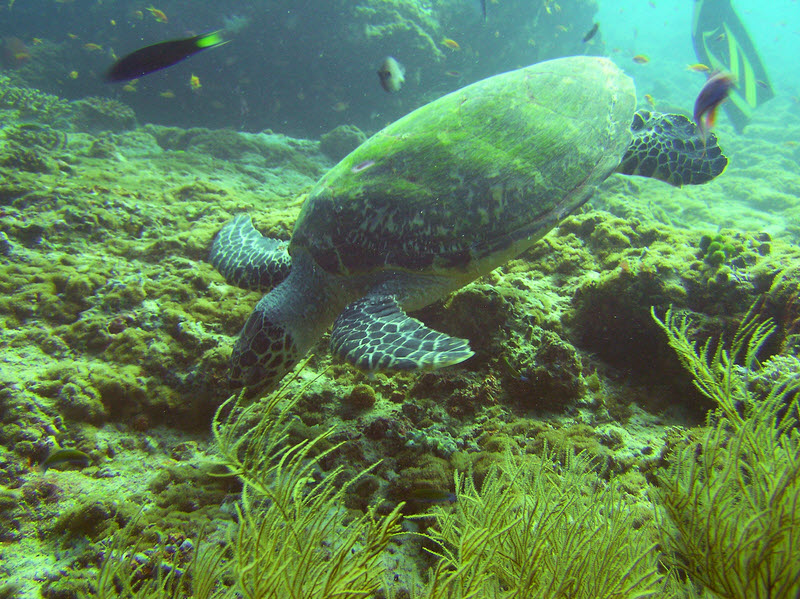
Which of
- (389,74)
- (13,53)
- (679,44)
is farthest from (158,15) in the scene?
(679,44)

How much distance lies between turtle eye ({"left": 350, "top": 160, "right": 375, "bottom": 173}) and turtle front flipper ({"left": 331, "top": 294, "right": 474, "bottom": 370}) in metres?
1.17

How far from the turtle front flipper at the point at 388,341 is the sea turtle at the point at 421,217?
13 millimetres

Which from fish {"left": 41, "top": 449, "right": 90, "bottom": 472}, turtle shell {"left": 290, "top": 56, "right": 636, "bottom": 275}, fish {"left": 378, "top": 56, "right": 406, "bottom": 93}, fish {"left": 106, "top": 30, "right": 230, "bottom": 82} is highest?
fish {"left": 378, "top": 56, "right": 406, "bottom": 93}

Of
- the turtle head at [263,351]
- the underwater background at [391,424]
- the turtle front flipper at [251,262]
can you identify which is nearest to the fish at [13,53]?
the underwater background at [391,424]

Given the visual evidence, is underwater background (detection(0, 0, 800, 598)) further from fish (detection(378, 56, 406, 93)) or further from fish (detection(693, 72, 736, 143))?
fish (detection(378, 56, 406, 93))

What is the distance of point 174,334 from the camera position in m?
3.06

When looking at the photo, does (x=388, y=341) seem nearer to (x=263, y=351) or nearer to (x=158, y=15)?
(x=263, y=351)

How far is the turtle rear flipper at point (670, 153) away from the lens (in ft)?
13.3

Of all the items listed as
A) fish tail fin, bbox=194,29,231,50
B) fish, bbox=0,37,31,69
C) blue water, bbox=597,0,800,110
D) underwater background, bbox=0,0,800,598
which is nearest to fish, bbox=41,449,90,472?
underwater background, bbox=0,0,800,598

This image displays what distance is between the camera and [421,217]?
2945 mm

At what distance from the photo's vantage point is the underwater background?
1.41m

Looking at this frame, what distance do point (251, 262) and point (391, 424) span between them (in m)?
2.20

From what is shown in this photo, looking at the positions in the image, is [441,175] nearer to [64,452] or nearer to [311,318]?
[311,318]

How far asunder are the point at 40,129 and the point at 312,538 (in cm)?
986
